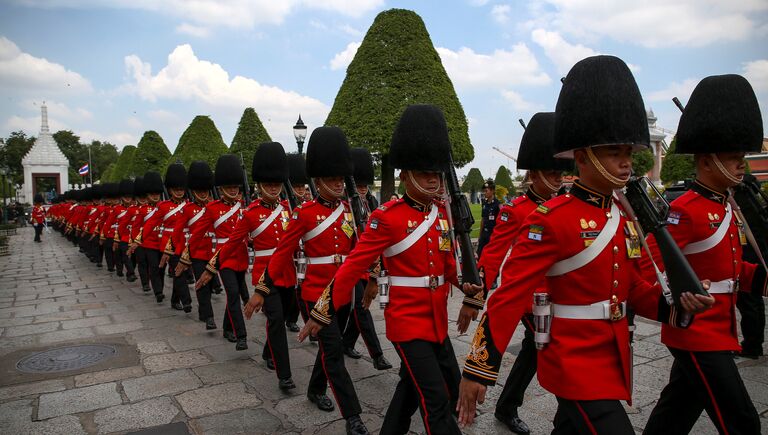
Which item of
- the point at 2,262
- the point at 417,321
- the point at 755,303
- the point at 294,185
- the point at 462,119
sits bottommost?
the point at 2,262

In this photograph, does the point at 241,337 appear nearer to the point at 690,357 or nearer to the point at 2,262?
the point at 690,357

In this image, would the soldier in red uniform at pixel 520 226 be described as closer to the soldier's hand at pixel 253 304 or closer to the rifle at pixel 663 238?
the rifle at pixel 663 238

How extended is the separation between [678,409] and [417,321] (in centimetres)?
154

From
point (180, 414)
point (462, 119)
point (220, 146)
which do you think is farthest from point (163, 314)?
point (220, 146)

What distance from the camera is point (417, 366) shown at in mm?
3389

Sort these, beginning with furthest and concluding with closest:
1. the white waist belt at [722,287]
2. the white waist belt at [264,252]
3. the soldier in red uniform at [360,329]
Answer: the white waist belt at [264,252] < the soldier in red uniform at [360,329] < the white waist belt at [722,287]

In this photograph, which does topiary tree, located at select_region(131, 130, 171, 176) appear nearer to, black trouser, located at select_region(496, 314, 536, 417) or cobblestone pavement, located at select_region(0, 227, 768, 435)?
cobblestone pavement, located at select_region(0, 227, 768, 435)

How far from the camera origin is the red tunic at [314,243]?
16.4 feet

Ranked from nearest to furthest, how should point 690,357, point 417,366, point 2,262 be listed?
point 690,357 → point 417,366 → point 2,262

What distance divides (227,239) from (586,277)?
5725 mm

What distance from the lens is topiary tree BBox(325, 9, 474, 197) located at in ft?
58.6

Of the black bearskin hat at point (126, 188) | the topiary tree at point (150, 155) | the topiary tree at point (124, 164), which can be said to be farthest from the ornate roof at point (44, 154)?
the black bearskin hat at point (126, 188)

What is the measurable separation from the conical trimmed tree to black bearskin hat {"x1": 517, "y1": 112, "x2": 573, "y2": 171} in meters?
27.9

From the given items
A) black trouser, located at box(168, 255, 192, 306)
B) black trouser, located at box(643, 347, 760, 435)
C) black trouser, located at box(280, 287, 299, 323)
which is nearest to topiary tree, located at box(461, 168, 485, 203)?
black trouser, located at box(168, 255, 192, 306)
